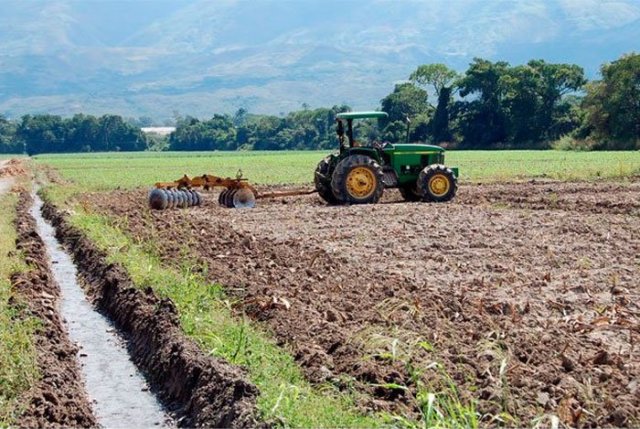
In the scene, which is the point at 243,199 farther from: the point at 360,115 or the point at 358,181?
the point at 360,115

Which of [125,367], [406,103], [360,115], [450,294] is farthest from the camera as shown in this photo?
[406,103]

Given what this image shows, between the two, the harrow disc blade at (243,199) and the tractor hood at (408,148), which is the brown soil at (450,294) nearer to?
the harrow disc blade at (243,199)

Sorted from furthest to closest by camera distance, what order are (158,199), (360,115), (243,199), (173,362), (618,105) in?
(618,105) < (243,199) < (158,199) < (360,115) < (173,362)

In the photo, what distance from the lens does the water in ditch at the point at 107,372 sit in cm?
886

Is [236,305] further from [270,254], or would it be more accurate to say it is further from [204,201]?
[204,201]

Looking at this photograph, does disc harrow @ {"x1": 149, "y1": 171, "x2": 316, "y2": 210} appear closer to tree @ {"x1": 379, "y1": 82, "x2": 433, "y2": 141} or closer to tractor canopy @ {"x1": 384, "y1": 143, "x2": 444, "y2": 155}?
tractor canopy @ {"x1": 384, "y1": 143, "x2": 444, "y2": 155}

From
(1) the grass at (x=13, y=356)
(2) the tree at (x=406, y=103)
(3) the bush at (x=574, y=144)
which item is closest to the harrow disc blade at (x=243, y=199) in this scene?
(1) the grass at (x=13, y=356)

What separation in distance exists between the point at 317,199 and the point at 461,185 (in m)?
6.26

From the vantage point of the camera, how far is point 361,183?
926 inches

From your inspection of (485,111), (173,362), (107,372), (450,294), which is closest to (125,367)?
(107,372)

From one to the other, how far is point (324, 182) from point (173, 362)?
15009 mm

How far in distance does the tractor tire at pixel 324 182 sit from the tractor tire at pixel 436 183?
2.06m

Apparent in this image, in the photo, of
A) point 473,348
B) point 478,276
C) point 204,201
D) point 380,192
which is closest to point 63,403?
point 473,348

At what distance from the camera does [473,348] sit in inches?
345
